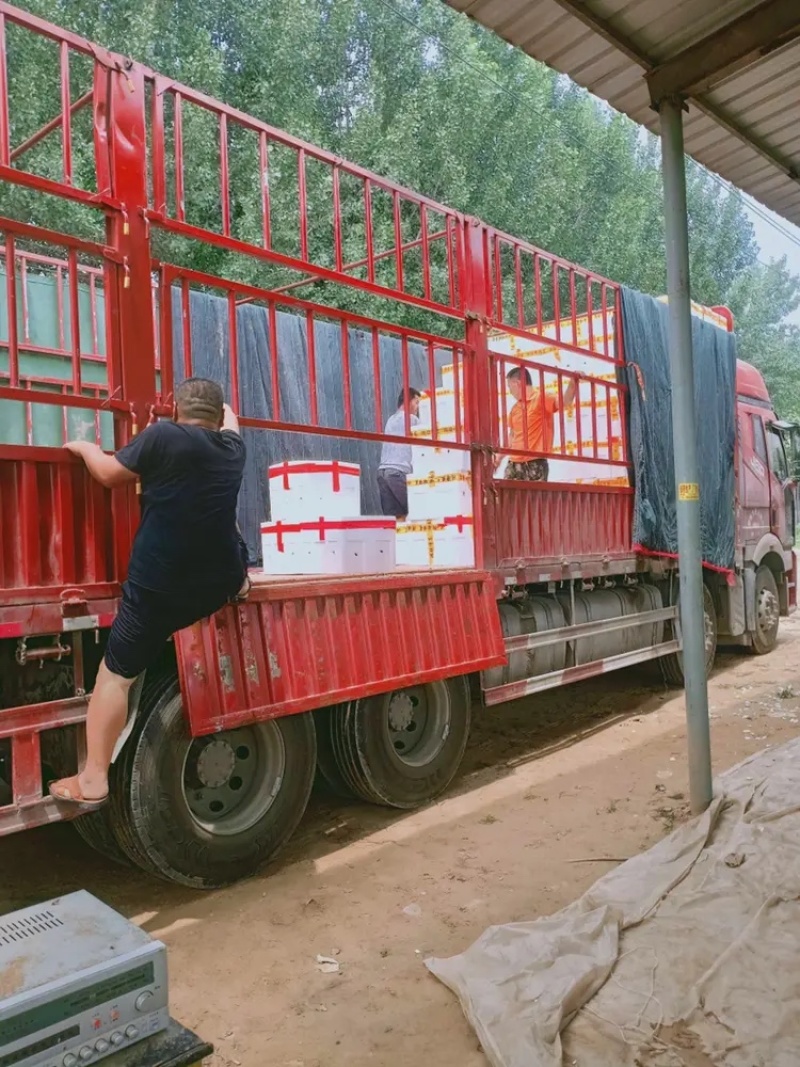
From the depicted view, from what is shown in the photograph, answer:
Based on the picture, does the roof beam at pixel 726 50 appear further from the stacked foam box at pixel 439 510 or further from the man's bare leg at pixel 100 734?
the man's bare leg at pixel 100 734

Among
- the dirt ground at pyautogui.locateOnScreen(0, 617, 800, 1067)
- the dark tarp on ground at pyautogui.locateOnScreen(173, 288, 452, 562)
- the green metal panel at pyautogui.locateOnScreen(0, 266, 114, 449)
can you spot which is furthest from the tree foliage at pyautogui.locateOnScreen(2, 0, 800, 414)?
the dirt ground at pyautogui.locateOnScreen(0, 617, 800, 1067)

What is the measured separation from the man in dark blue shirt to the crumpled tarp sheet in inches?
60.7

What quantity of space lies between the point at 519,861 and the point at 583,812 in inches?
33.0

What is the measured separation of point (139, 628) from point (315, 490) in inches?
59.9

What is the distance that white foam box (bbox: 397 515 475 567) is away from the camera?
543cm

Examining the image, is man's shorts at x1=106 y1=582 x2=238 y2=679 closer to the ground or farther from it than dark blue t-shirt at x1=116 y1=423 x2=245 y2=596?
closer to the ground

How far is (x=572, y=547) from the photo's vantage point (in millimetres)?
6355

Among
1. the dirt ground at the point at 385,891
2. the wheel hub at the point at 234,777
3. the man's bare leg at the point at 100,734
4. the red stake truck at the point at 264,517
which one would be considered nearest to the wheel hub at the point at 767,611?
the red stake truck at the point at 264,517

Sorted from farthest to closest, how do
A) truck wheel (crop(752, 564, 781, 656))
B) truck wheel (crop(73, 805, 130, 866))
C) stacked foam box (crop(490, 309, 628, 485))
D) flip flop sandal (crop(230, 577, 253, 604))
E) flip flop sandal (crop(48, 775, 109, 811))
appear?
1. truck wheel (crop(752, 564, 781, 656))
2. stacked foam box (crop(490, 309, 628, 485))
3. flip flop sandal (crop(230, 577, 253, 604))
4. truck wheel (crop(73, 805, 130, 866))
5. flip flop sandal (crop(48, 775, 109, 811))

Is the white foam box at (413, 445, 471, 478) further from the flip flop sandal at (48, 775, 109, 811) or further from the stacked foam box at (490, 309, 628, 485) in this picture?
the flip flop sandal at (48, 775, 109, 811)

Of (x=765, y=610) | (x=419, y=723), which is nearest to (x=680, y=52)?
(x=419, y=723)

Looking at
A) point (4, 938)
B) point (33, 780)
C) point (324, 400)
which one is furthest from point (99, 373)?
point (4, 938)

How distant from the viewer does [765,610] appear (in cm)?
953

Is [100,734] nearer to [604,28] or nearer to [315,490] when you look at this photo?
[315,490]
